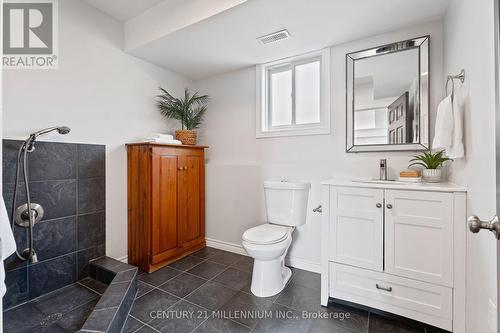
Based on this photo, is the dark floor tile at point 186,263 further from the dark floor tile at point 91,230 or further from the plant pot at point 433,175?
the plant pot at point 433,175

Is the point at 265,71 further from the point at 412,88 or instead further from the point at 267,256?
the point at 267,256

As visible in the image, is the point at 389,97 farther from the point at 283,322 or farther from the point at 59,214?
the point at 59,214

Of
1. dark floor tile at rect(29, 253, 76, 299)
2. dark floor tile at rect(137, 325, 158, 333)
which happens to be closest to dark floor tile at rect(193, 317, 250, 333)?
dark floor tile at rect(137, 325, 158, 333)

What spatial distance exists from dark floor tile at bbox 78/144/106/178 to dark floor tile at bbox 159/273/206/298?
115 centimetres

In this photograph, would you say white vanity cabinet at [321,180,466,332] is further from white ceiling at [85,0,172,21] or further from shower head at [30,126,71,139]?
white ceiling at [85,0,172,21]

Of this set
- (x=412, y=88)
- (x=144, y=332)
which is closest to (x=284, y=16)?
(x=412, y=88)

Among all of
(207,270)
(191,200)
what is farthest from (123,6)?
(207,270)

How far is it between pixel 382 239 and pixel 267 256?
83 cm

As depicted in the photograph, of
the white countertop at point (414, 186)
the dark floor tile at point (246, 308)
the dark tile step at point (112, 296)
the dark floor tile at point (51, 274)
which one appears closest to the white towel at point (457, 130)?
the white countertop at point (414, 186)

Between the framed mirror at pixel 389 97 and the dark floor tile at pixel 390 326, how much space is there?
1.26 metres

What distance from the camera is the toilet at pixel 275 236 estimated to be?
1.92 m

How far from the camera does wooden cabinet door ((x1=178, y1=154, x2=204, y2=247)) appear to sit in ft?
8.63

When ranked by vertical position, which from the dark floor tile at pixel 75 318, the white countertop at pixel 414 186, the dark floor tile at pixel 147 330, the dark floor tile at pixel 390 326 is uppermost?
the white countertop at pixel 414 186

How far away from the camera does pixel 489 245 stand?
94 centimetres
